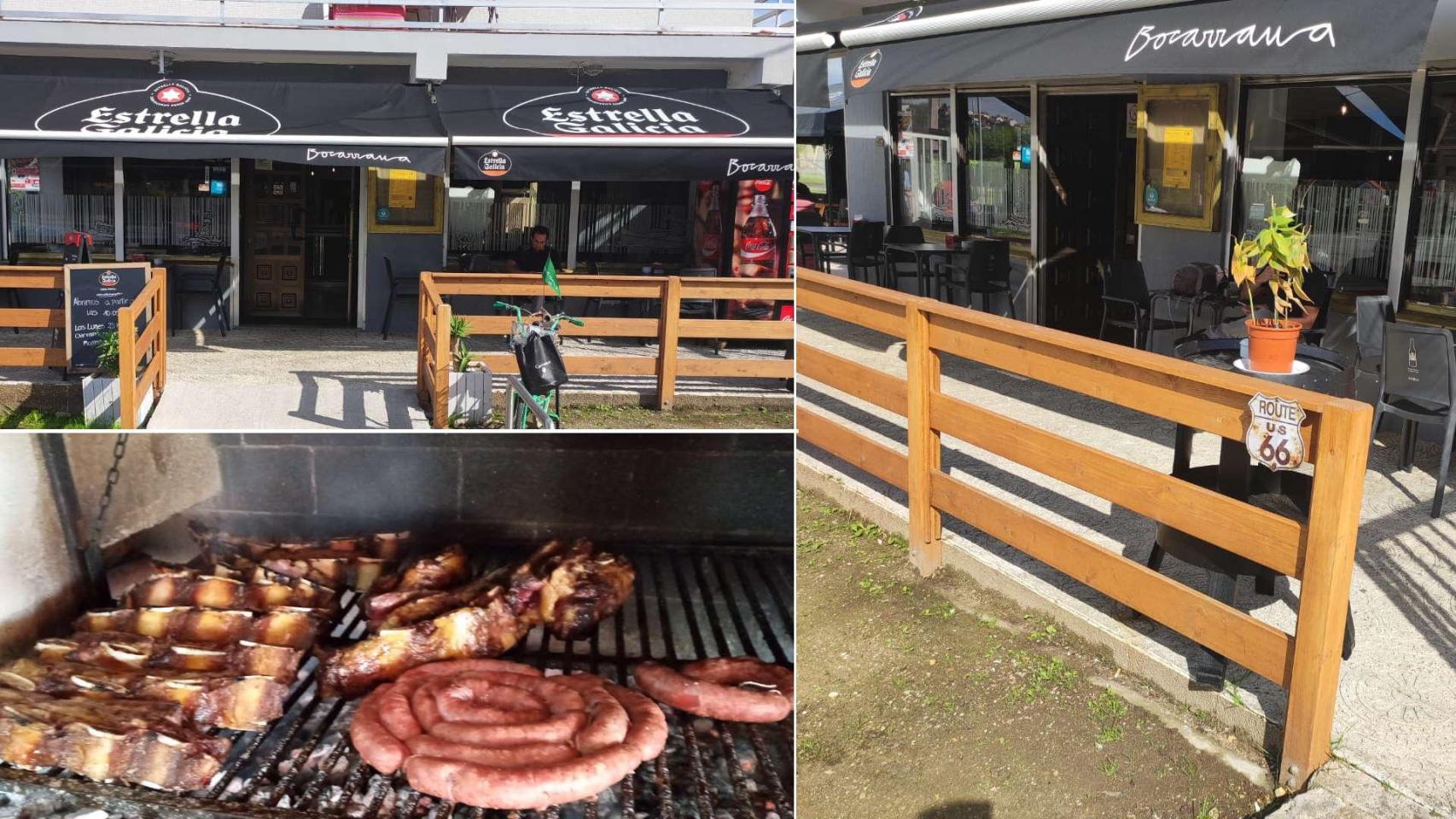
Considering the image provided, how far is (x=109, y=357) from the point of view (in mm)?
7887

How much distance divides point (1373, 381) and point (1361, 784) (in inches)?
149

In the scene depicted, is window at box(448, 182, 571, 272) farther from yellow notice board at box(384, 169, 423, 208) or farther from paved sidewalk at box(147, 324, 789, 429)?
paved sidewalk at box(147, 324, 789, 429)

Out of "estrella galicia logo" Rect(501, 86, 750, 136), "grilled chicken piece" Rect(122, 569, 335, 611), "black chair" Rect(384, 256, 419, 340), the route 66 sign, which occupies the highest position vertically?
"estrella galicia logo" Rect(501, 86, 750, 136)

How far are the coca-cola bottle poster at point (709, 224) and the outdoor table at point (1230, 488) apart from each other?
24.6 feet

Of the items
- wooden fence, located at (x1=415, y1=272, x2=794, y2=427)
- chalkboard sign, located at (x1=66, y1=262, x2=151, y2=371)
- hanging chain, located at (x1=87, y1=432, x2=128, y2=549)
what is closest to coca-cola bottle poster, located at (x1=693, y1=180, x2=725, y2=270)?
wooden fence, located at (x1=415, y1=272, x2=794, y2=427)

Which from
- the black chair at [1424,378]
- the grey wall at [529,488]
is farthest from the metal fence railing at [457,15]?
the grey wall at [529,488]

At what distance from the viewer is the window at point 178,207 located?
40.5 feet

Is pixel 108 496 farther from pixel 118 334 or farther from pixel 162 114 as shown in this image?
pixel 162 114

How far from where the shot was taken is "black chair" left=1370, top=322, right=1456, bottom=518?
554 centimetres

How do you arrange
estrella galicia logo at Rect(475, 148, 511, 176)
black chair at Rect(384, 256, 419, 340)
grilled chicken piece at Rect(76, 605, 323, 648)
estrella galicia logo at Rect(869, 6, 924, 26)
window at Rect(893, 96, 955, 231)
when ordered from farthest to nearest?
black chair at Rect(384, 256, 419, 340)
window at Rect(893, 96, 955, 231)
estrella galicia logo at Rect(475, 148, 511, 176)
estrella galicia logo at Rect(869, 6, 924, 26)
grilled chicken piece at Rect(76, 605, 323, 648)

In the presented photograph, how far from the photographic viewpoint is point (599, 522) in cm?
438

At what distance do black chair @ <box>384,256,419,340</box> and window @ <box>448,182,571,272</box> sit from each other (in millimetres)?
513

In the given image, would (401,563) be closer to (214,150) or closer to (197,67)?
(214,150)

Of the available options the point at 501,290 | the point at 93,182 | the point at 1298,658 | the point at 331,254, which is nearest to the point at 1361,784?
the point at 1298,658
